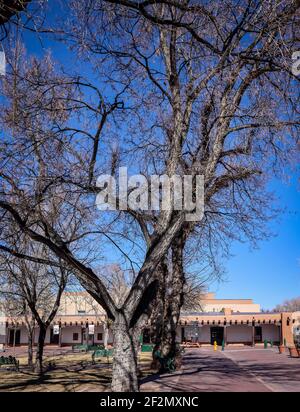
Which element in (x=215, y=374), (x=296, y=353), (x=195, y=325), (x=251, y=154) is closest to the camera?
(x=251, y=154)

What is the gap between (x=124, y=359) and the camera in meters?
11.2

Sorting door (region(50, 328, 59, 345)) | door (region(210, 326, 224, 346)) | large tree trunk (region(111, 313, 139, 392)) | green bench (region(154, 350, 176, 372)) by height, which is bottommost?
door (region(50, 328, 59, 345))

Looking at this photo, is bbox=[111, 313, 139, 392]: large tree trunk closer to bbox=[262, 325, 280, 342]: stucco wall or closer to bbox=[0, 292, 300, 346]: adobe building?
bbox=[0, 292, 300, 346]: adobe building

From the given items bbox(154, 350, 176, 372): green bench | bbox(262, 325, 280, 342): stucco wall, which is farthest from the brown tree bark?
bbox(262, 325, 280, 342): stucco wall

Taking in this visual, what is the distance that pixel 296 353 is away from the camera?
3456cm

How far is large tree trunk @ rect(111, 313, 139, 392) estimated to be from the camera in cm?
1105

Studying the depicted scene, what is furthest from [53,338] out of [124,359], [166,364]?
[124,359]

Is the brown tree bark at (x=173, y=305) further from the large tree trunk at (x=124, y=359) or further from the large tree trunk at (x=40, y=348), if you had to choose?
the large tree trunk at (x=124, y=359)

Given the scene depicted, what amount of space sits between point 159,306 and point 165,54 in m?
18.9

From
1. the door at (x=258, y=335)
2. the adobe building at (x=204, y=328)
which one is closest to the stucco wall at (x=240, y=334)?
the adobe building at (x=204, y=328)

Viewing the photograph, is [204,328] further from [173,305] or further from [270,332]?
[173,305]

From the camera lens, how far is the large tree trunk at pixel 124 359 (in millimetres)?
11055
